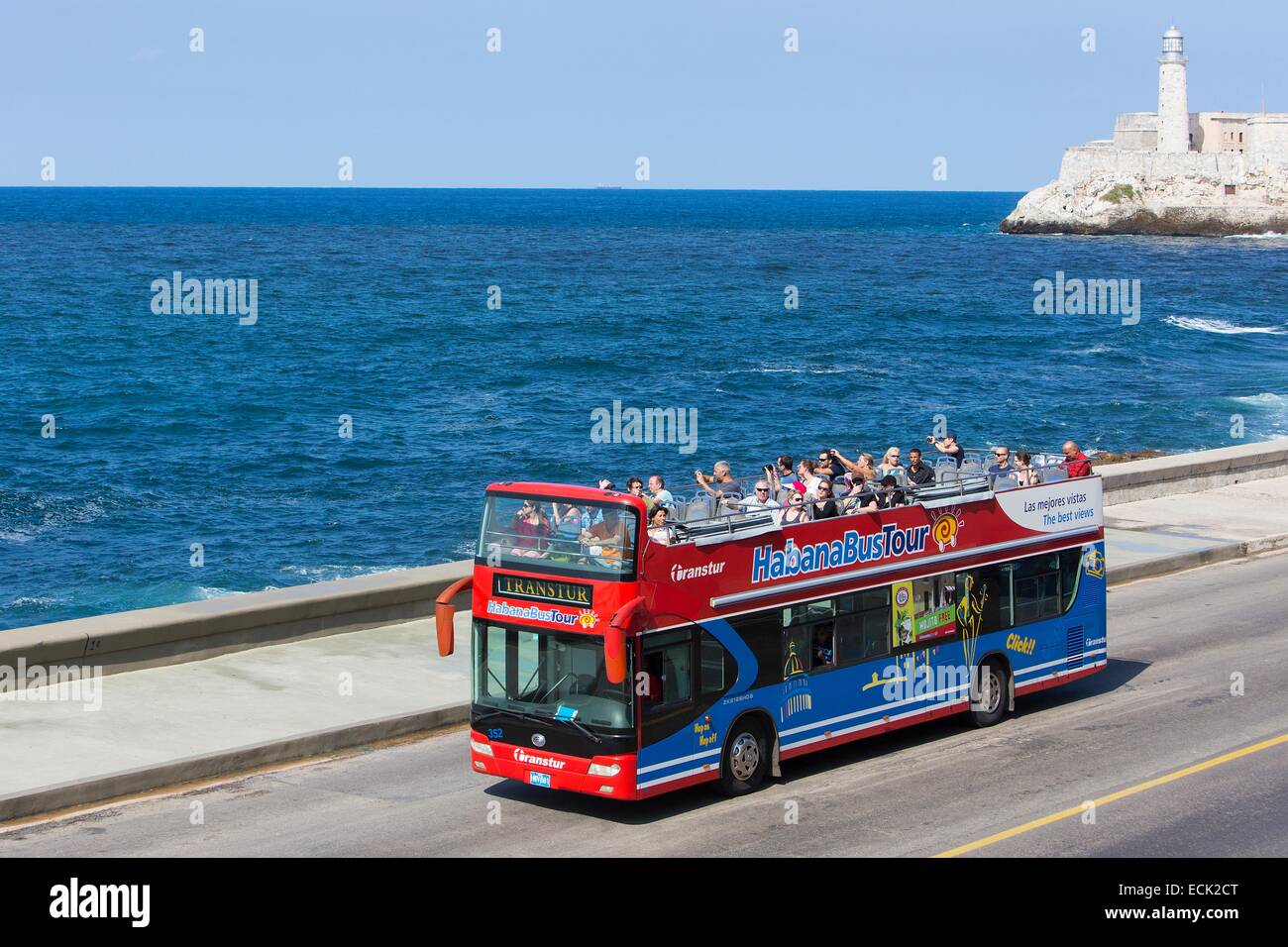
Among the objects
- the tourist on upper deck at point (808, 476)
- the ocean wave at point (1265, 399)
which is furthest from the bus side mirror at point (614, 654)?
the ocean wave at point (1265, 399)

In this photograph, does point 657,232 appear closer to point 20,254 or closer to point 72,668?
point 20,254

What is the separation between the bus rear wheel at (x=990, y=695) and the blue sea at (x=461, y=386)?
19868 mm

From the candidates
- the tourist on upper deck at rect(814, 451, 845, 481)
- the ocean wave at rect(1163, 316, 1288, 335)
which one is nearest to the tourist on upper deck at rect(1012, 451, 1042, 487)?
the tourist on upper deck at rect(814, 451, 845, 481)

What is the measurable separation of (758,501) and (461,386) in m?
50.8

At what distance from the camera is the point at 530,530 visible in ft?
46.6

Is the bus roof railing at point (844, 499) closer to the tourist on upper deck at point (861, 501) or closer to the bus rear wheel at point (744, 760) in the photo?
the tourist on upper deck at point (861, 501)

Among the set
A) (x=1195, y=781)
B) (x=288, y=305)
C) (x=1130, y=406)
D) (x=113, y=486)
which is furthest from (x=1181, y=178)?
(x=1195, y=781)

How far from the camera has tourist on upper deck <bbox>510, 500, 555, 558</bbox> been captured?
14.1 m

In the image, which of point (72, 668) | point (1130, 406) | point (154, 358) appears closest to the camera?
point (72, 668)

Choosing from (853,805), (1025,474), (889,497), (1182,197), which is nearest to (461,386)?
(1025,474)

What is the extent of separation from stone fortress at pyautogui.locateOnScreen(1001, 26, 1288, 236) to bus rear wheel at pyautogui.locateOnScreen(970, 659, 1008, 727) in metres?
164

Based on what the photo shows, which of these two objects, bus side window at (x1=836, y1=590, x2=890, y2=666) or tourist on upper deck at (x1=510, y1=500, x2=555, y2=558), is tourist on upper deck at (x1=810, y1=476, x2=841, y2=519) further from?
tourist on upper deck at (x1=510, y1=500, x2=555, y2=558)
